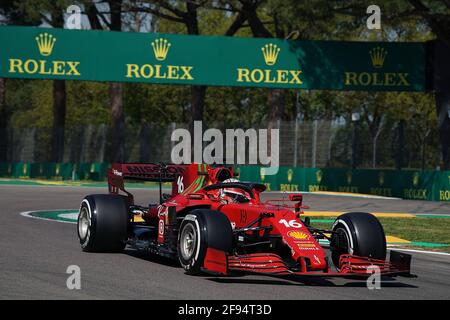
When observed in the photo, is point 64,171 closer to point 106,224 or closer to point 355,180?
point 355,180

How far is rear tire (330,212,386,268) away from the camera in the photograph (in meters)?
10.6

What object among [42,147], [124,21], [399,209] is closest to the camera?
[399,209]

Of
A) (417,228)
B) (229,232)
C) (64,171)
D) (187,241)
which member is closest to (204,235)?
(229,232)

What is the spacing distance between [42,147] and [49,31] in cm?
1230

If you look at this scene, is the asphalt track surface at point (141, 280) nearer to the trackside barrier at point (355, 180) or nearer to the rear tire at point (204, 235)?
the rear tire at point (204, 235)

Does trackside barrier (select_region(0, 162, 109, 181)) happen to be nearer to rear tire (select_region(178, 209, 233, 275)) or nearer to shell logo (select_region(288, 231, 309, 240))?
rear tire (select_region(178, 209, 233, 275))

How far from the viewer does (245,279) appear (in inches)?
401

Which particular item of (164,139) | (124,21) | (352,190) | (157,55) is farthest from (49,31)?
(124,21)

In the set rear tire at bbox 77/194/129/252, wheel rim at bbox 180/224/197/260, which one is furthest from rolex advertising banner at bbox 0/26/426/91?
wheel rim at bbox 180/224/197/260

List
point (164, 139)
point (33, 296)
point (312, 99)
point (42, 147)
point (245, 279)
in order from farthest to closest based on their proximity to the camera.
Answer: point (312, 99)
point (42, 147)
point (164, 139)
point (245, 279)
point (33, 296)

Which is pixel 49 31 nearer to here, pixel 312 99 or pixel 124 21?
pixel 124 21

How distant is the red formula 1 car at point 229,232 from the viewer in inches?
391

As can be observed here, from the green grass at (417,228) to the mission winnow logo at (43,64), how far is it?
Result: 43.3 feet
